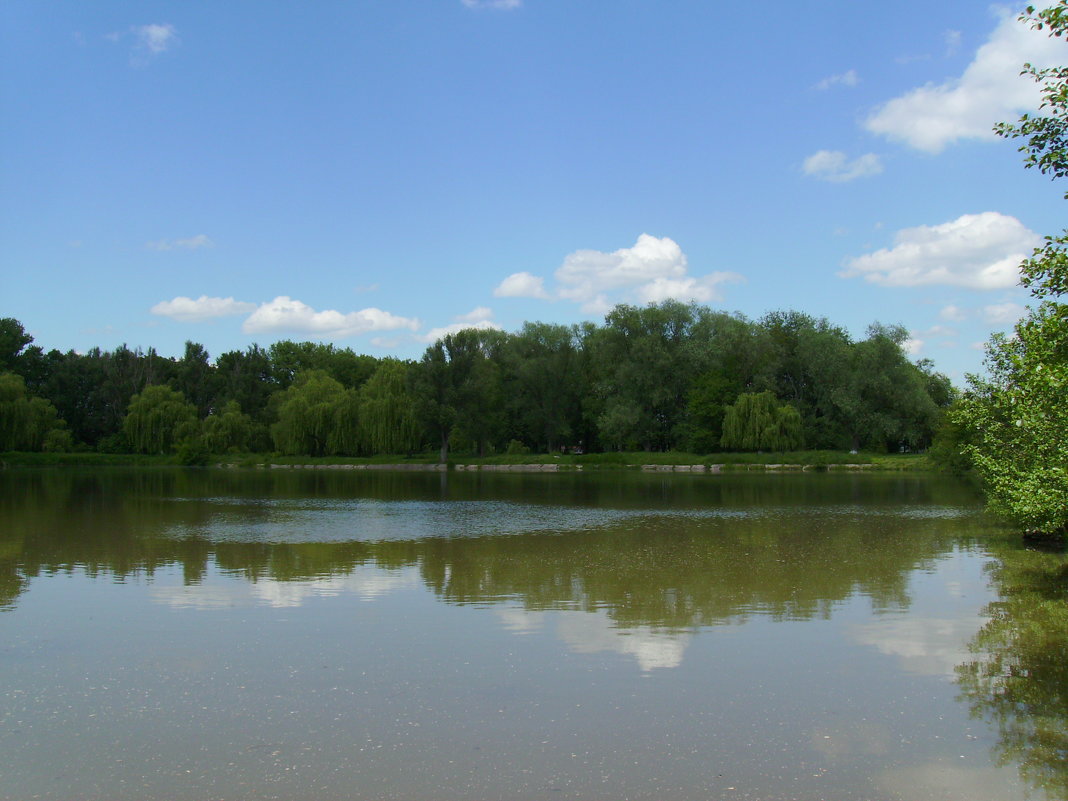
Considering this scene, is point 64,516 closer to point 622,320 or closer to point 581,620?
point 581,620

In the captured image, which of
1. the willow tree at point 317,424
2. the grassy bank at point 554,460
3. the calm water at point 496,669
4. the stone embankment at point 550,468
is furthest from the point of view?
the willow tree at point 317,424

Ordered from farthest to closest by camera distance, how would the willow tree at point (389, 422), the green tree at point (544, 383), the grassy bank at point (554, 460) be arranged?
the green tree at point (544, 383) < the willow tree at point (389, 422) < the grassy bank at point (554, 460)

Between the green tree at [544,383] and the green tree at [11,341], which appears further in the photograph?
the green tree at [11,341]

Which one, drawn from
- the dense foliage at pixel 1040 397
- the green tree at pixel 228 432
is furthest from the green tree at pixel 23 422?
the dense foliage at pixel 1040 397

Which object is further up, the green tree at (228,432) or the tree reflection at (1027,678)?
the green tree at (228,432)

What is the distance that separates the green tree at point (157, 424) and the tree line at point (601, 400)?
105 mm

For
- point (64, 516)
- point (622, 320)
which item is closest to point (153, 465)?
point (622, 320)

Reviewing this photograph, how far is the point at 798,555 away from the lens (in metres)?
16.3

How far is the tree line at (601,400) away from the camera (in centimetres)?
6431

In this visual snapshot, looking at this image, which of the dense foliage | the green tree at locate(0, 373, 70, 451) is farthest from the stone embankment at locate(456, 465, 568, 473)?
the dense foliage

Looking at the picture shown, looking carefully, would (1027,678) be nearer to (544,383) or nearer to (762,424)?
(762,424)

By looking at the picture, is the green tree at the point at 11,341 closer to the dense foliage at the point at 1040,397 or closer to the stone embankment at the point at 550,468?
the stone embankment at the point at 550,468

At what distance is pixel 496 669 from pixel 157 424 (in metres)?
69.0

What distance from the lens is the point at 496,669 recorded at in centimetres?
838
